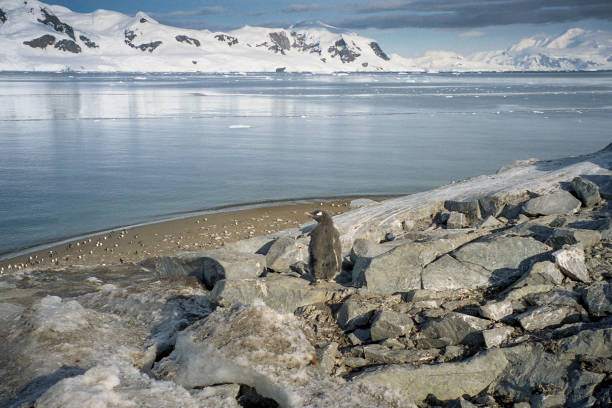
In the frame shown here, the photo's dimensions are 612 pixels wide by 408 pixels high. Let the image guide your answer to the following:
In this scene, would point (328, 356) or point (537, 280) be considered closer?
point (328, 356)

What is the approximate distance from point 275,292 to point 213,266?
1308 mm

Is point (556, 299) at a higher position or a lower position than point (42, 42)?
lower

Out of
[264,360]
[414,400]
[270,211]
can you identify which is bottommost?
[270,211]

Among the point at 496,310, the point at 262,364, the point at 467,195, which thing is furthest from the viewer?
the point at 467,195

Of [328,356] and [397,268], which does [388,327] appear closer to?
[328,356]

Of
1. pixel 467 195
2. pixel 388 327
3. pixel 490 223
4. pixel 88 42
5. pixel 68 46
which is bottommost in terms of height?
pixel 388 327

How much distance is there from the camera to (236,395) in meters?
3.72

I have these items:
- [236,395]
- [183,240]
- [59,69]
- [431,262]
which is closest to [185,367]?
[236,395]

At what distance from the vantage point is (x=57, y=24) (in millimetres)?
192500

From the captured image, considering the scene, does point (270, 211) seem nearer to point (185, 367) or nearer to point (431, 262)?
point (431, 262)

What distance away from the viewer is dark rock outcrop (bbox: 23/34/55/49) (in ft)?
561

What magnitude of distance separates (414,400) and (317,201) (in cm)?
955

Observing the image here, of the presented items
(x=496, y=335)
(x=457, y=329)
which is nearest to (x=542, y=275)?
(x=496, y=335)

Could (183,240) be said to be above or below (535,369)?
Result: below
